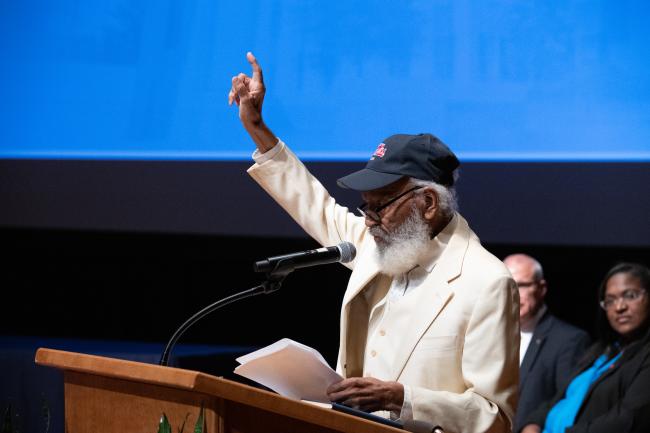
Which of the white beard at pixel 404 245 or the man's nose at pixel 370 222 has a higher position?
the man's nose at pixel 370 222

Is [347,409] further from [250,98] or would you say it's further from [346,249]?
[250,98]

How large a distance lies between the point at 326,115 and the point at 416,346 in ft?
5.53

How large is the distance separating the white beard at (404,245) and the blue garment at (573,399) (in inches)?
71.1

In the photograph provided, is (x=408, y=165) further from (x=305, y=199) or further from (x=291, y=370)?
(x=291, y=370)

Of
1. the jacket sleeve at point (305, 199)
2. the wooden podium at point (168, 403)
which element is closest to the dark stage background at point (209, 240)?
the jacket sleeve at point (305, 199)

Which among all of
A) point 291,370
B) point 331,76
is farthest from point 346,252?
point 331,76

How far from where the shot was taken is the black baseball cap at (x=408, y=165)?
2273 mm

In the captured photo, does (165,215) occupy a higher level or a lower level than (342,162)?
lower

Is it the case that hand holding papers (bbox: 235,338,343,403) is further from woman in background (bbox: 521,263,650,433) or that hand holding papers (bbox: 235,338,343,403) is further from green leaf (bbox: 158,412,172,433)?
woman in background (bbox: 521,263,650,433)

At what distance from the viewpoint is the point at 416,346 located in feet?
7.21

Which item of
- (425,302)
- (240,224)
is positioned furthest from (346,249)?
(240,224)

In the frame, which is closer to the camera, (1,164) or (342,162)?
(342,162)

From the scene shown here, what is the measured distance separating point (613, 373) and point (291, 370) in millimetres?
2169

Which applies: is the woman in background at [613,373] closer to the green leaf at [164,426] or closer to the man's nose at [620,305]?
the man's nose at [620,305]
